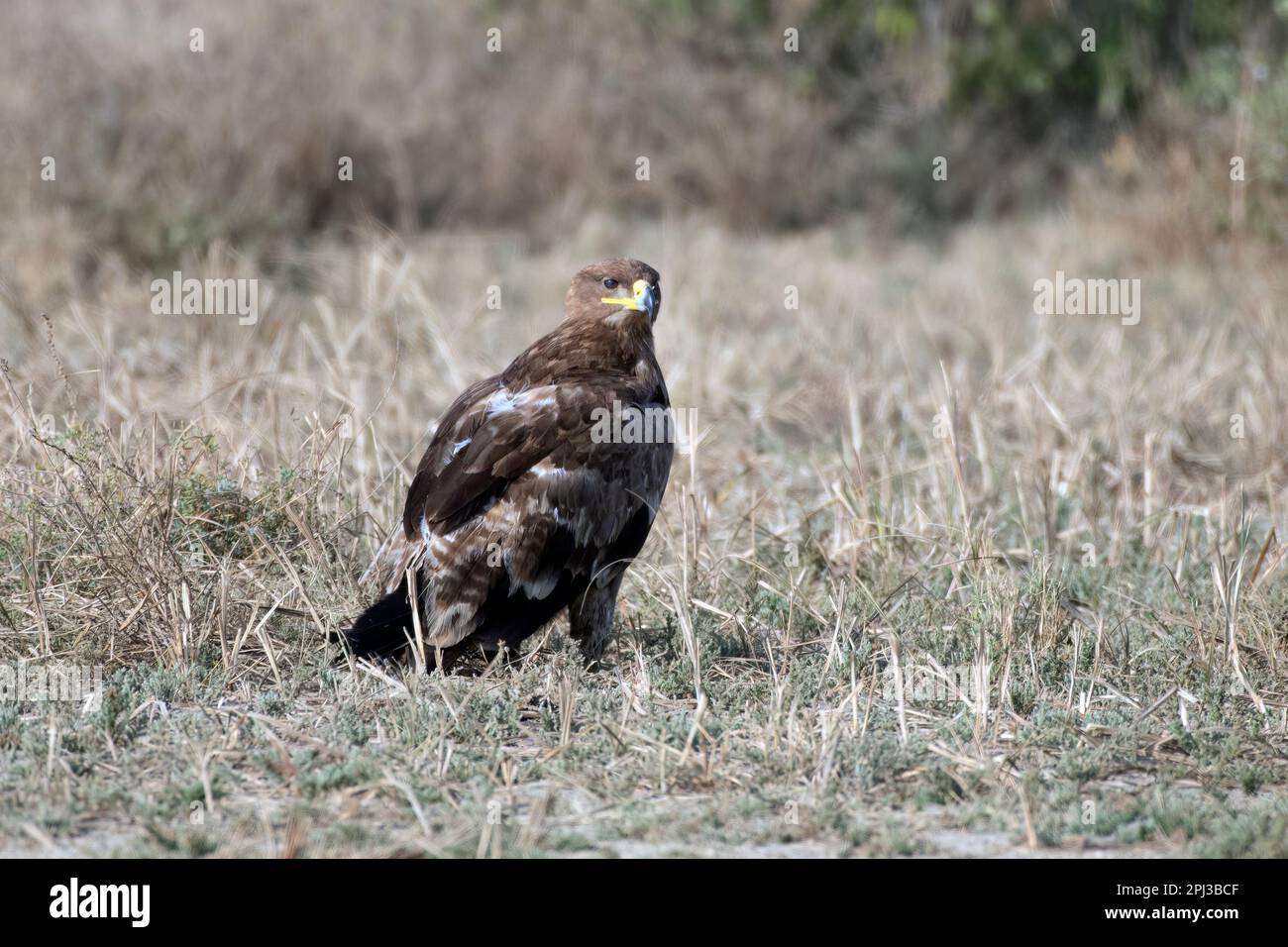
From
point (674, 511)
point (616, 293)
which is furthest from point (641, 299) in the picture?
point (674, 511)

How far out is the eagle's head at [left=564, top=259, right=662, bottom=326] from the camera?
4.77 m

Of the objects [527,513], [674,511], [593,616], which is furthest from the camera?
[674,511]

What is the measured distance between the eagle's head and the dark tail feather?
1.13 metres

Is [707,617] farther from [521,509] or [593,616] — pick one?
[521,509]

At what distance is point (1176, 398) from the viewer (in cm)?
713

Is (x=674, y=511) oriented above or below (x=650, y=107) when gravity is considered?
below

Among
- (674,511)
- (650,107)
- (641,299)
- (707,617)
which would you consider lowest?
(707,617)

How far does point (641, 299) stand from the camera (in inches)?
187

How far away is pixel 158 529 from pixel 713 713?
168cm

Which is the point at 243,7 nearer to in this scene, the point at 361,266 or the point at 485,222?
the point at 485,222

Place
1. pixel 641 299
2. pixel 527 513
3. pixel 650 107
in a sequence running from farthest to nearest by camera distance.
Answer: pixel 650 107, pixel 641 299, pixel 527 513

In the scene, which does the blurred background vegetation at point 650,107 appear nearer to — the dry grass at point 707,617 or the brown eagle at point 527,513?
the dry grass at point 707,617

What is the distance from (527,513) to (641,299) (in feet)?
2.66
